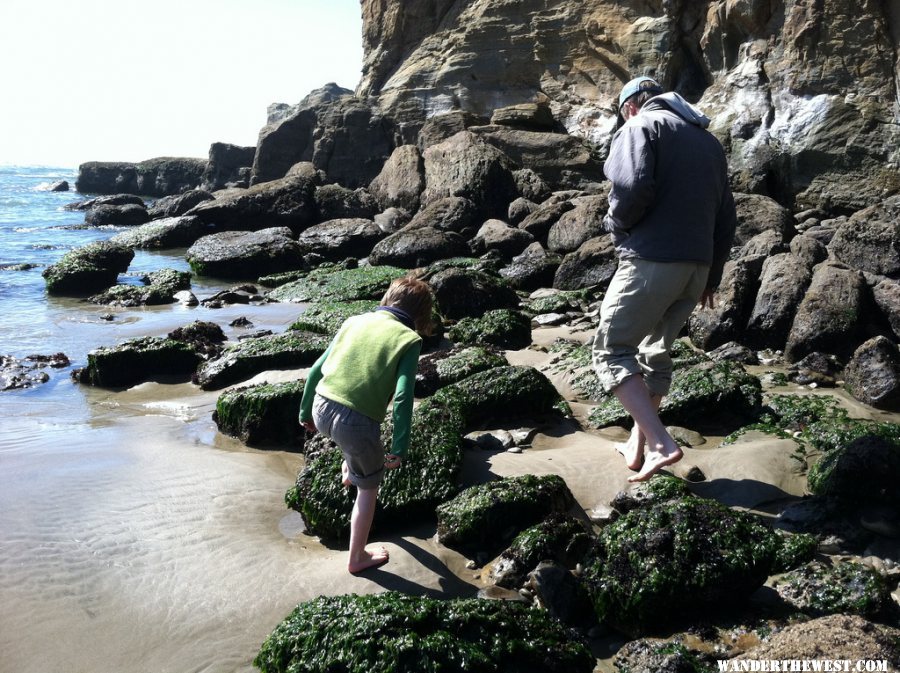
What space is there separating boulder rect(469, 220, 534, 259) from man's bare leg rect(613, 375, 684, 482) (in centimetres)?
1083

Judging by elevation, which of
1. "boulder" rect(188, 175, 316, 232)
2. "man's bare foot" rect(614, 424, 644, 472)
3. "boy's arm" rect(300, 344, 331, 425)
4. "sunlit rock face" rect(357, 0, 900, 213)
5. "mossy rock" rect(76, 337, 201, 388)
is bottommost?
"mossy rock" rect(76, 337, 201, 388)

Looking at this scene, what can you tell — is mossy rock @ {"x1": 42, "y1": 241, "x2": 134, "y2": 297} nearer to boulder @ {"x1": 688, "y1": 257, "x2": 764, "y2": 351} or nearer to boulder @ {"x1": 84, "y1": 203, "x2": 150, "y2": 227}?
boulder @ {"x1": 688, "y1": 257, "x2": 764, "y2": 351}

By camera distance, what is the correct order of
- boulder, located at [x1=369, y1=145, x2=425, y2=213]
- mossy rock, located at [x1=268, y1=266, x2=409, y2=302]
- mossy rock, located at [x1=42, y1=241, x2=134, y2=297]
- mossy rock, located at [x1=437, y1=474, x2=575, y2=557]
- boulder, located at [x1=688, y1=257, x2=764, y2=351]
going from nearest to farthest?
1. mossy rock, located at [x1=437, y1=474, x2=575, y2=557]
2. boulder, located at [x1=688, y1=257, x2=764, y2=351]
3. mossy rock, located at [x1=268, y1=266, x2=409, y2=302]
4. mossy rock, located at [x1=42, y1=241, x2=134, y2=297]
5. boulder, located at [x1=369, y1=145, x2=425, y2=213]

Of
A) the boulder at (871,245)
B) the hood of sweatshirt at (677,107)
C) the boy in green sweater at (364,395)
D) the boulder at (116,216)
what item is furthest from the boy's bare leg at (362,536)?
the boulder at (116,216)

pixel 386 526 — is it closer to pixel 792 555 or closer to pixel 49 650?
pixel 49 650

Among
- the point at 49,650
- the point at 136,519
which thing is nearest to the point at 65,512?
the point at 136,519

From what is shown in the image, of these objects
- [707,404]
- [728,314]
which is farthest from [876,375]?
[728,314]

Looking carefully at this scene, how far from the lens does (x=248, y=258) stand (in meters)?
17.2

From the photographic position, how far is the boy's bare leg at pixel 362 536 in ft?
13.4

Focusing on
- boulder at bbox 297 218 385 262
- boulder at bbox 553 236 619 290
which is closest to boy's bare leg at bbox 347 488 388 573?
boulder at bbox 553 236 619 290

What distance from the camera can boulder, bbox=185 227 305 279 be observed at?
1722cm

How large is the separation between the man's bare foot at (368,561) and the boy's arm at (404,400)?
24.8 inches

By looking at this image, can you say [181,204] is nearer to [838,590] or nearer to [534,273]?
[534,273]

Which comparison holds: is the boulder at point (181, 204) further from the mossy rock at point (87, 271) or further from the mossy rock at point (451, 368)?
the mossy rock at point (451, 368)
